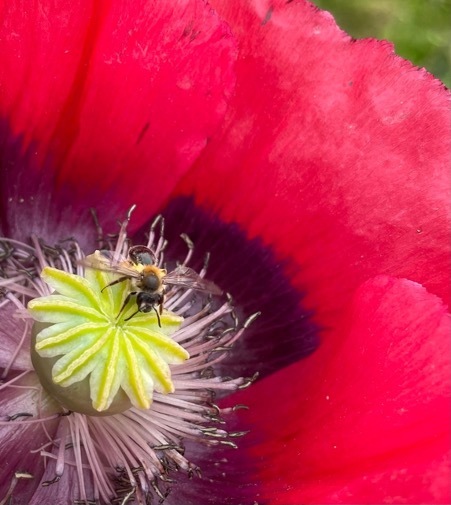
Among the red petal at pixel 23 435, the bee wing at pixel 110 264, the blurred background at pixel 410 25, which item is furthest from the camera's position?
the blurred background at pixel 410 25

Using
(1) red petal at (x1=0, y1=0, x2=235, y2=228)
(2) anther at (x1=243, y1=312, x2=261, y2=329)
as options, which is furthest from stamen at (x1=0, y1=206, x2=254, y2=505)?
(1) red petal at (x1=0, y1=0, x2=235, y2=228)

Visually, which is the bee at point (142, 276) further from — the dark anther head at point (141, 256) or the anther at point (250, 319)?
the anther at point (250, 319)

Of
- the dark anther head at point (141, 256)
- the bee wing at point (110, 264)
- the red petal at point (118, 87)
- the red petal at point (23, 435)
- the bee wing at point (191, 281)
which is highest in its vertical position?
the red petal at point (118, 87)

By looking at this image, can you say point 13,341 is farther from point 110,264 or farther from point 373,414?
point 373,414

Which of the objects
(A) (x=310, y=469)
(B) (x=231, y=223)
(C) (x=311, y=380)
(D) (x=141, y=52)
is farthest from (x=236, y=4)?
(A) (x=310, y=469)

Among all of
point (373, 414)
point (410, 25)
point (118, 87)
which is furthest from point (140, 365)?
point (410, 25)

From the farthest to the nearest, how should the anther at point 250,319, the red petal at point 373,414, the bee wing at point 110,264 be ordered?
the anther at point 250,319
the bee wing at point 110,264
the red petal at point 373,414

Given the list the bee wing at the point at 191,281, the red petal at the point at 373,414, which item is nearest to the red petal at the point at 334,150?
the red petal at the point at 373,414

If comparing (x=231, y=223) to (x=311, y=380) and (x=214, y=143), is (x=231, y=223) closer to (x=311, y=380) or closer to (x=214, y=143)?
(x=214, y=143)
